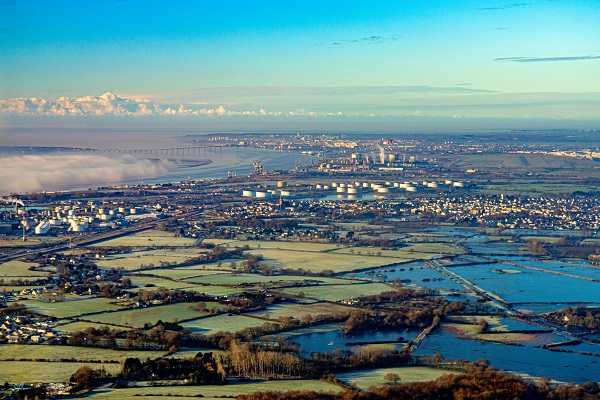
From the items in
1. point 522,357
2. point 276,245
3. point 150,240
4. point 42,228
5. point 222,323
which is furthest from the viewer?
point 42,228

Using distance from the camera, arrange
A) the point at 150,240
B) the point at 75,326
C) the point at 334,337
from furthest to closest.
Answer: the point at 150,240 → the point at 75,326 → the point at 334,337

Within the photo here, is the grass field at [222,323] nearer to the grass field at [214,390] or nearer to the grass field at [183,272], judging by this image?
the grass field at [214,390]

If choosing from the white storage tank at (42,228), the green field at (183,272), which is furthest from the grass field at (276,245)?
the white storage tank at (42,228)

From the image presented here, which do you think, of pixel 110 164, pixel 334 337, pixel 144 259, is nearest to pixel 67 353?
pixel 334 337

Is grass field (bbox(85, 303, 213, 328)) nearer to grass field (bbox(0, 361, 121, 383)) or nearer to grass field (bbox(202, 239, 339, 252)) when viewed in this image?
grass field (bbox(0, 361, 121, 383))

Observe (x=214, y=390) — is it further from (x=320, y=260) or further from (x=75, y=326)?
(x=320, y=260)

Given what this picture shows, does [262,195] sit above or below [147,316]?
above
